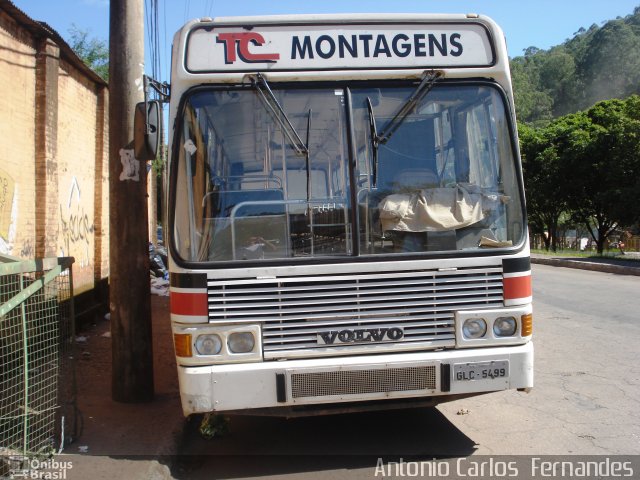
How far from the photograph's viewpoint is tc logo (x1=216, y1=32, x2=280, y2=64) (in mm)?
4469

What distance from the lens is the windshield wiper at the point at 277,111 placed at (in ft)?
14.5

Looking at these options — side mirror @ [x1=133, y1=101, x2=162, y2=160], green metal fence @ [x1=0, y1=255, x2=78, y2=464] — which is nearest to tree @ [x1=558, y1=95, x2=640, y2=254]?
side mirror @ [x1=133, y1=101, x2=162, y2=160]

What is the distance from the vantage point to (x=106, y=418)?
5410 mm

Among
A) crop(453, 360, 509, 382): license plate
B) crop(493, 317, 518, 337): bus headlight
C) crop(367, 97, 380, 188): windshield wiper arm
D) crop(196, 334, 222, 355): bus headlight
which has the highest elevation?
crop(367, 97, 380, 188): windshield wiper arm

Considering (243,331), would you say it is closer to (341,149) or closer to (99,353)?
(341,149)

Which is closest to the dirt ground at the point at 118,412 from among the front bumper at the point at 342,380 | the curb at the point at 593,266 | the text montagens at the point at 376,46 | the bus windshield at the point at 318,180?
the front bumper at the point at 342,380

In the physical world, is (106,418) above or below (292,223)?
below

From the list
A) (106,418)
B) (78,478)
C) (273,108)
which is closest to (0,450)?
(78,478)

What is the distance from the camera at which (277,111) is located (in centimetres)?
445

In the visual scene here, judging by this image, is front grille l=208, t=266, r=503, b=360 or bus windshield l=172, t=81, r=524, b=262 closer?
front grille l=208, t=266, r=503, b=360

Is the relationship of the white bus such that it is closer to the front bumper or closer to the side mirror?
the front bumper

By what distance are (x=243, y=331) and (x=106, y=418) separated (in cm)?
207

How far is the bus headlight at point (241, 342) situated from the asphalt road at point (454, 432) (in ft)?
3.18

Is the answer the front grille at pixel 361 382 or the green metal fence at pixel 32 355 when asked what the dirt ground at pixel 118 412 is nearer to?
the green metal fence at pixel 32 355
